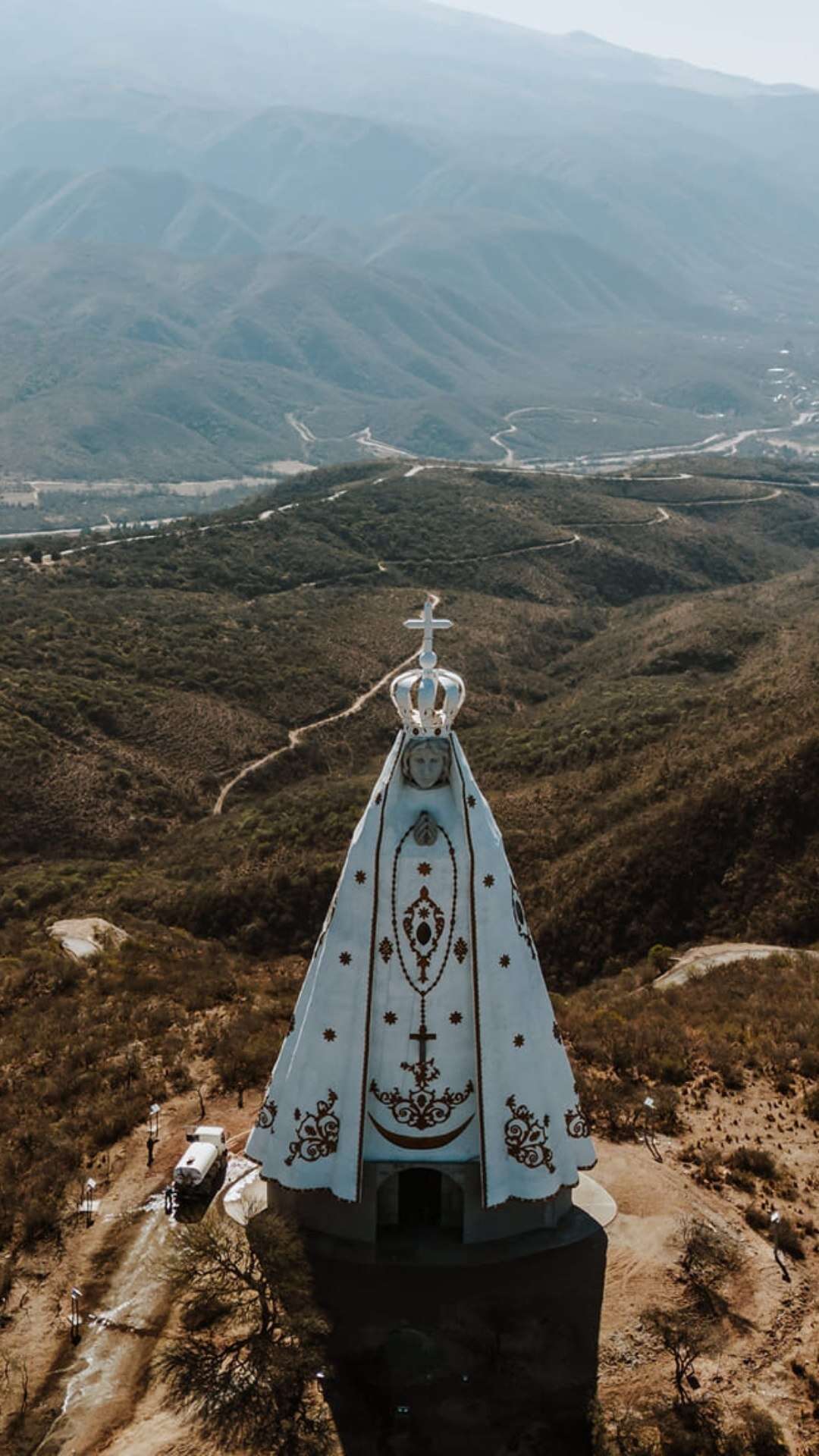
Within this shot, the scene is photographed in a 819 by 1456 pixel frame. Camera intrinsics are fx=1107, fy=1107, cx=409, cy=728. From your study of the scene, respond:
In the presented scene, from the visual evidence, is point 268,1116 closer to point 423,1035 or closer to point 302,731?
point 423,1035

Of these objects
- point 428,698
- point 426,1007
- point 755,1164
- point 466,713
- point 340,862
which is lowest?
point 466,713

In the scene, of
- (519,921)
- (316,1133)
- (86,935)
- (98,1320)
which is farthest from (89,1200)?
(86,935)

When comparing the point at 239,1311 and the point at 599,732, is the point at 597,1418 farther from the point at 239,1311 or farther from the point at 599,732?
the point at 599,732

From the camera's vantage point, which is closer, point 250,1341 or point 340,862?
point 250,1341

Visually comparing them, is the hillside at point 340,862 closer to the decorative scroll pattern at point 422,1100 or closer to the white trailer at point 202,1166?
the white trailer at point 202,1166

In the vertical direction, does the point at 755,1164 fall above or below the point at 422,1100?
below

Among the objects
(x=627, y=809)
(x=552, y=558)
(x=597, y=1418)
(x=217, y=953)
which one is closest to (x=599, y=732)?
(x=627, y=809)

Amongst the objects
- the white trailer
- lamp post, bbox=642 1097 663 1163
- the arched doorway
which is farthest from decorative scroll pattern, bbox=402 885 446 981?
lamp post, bbox=642 1097 663 1163
